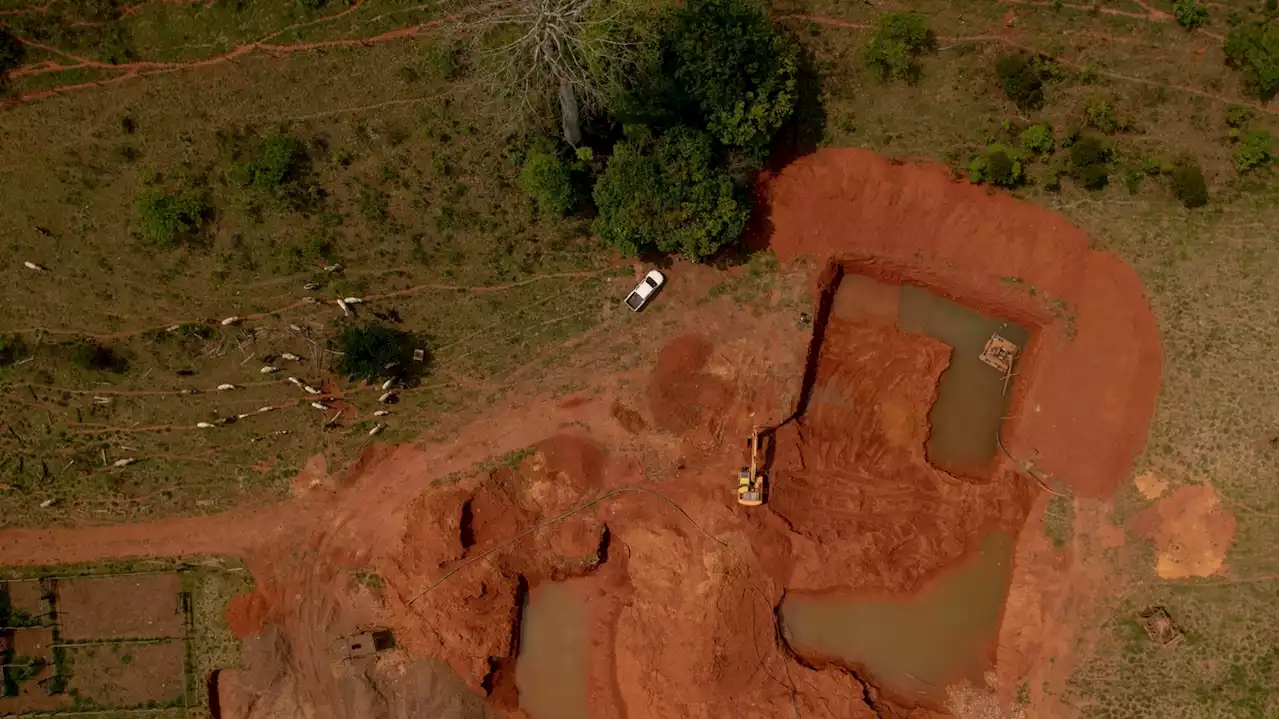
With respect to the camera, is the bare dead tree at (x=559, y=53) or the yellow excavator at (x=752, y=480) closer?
the bare dead tree at (x=559, y=53)

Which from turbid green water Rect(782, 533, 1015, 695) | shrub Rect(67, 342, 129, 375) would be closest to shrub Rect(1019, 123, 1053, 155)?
turbid green water Rect(782, 533, 1015, 695)

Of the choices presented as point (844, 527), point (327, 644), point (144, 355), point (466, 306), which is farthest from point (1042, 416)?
point (144, 355)

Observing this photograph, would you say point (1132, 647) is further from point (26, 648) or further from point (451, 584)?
point (26, 648)

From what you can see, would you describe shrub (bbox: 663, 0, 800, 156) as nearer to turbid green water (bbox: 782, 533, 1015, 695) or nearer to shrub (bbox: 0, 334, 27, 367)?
turbid green water (bbox: 782, 533, 1015, 695)

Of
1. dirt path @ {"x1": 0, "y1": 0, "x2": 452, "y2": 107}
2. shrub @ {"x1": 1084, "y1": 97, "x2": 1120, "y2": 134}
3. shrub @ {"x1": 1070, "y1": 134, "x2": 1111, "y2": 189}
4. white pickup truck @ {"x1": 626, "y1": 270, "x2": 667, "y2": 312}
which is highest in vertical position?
dirt path @ {"x1": 0, "y1": 0, "x2": 452, "y2": 107}

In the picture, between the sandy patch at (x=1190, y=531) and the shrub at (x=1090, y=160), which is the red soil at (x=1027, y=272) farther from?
the sandy patch at (x=1190, y=531)

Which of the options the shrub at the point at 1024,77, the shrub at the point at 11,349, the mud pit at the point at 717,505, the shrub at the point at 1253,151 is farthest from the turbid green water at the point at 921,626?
the shrub at the point at 11,349
